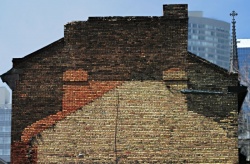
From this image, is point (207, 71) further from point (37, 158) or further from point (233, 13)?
point (233, 13)

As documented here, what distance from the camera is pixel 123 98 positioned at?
13.7m

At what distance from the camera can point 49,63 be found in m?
14.0

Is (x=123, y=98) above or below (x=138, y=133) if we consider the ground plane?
above

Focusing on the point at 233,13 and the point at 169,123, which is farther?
the point at 233,13

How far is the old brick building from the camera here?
530 inches

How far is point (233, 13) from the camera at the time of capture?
1919 inches

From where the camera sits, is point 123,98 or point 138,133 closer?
point 138,133

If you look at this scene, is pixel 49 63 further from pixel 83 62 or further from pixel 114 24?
pixel 114 24

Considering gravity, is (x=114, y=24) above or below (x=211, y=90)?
above

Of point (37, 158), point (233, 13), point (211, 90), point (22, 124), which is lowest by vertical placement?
point (37, 158)

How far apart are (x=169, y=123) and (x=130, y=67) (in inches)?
70.3

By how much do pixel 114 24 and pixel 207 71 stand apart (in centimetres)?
277

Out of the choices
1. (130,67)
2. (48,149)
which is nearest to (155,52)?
(130,67)

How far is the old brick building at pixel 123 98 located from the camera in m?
13.5
